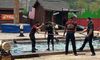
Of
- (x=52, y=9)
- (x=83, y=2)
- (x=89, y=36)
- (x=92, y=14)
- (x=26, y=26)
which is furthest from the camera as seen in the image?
(x=83, y=2)

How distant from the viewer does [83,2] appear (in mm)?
110500

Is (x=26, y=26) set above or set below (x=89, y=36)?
below

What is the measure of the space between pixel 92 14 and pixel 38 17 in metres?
8.12

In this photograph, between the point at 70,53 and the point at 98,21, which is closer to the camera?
the point at 70,53

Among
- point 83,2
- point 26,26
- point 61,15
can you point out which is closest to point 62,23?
point 61,15

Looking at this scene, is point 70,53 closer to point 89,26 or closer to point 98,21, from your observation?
point 89,26

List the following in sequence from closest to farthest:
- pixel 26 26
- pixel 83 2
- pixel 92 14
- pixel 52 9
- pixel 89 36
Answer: pixel 89 36, pixel 26 26, pixel 52 9, pixel 92 14, pixel 83 2

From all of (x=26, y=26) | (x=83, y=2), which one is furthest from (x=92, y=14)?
(x=83, y=2)

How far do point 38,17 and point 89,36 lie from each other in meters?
34.2

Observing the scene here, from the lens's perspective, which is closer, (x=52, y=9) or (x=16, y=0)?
(x=16, y=0)

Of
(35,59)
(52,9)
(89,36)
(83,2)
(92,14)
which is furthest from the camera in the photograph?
(83,2)

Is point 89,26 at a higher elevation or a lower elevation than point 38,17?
higher

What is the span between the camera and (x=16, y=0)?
4119cm

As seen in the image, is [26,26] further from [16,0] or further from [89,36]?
[89,36]
